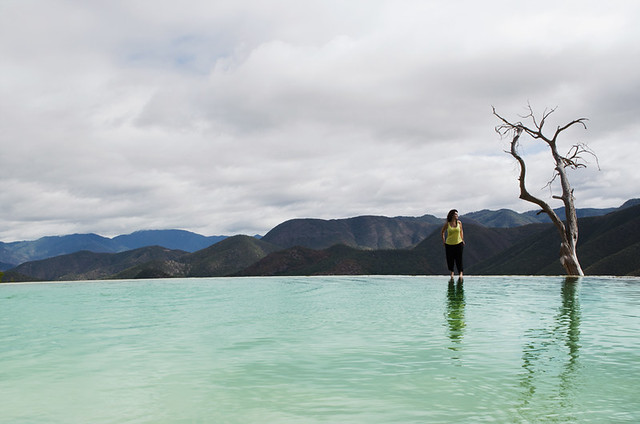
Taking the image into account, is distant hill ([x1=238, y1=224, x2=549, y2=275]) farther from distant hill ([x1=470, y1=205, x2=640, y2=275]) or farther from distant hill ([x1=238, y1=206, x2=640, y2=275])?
distant hill ([x1=470, y1=205, x2=640, y2=275])

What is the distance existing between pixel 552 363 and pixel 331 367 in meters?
2.36

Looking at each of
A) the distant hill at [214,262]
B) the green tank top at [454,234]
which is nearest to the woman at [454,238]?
the green tank top at [454,234]

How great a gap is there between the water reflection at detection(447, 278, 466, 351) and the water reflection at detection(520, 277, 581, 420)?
883 mm

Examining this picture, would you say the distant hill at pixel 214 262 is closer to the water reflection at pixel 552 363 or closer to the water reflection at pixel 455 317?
Answer: the water reflection at pixel 455 317

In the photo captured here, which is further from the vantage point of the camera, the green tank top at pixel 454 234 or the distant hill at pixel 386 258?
the distant hill at pixel 386 258

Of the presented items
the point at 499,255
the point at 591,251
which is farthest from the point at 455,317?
the point at 499,255

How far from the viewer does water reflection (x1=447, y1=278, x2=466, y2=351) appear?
7.05 metres

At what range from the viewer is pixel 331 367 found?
5.73 meters

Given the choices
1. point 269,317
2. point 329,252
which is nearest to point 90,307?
point 269,317

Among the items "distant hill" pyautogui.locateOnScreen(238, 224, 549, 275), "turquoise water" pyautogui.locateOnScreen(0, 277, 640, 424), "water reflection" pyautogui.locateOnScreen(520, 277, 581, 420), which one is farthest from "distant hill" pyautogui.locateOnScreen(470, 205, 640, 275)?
"turquoise water" pyautogui.locateOnScreen(0, 277, 640, 424)

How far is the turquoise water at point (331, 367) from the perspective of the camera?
13.9ft

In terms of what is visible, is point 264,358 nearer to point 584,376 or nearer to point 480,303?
point 584,376

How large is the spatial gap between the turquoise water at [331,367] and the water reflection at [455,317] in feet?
0.16

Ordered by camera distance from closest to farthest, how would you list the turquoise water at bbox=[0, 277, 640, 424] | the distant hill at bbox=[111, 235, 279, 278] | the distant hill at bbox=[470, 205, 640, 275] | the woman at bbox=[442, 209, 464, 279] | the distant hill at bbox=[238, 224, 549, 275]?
the turquoise water at bbox=[0, 277, 640, 424] → the woman at bbox=[442, 209, 464, 279] → the distant hill at bbox=[470, 205, 640, 275] → the distant hill at bbox=[238, 224, 549, 275] → the distant hill at bbox=[111, 235, 279, 278]
